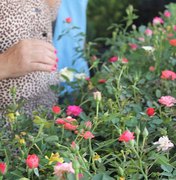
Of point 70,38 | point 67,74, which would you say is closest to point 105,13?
point 70,38

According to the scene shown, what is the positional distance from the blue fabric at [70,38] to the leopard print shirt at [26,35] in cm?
34

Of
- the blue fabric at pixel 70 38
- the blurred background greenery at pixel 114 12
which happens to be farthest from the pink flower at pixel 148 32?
the blurred background greenery at pixel 114 12

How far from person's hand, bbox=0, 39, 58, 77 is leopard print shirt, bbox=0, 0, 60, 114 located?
0.07m

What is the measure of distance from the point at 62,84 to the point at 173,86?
0.51 m

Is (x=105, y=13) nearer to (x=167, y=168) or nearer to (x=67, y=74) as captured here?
(x=67, y=74)

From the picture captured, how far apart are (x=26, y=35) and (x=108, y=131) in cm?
45

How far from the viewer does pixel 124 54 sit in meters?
2.19

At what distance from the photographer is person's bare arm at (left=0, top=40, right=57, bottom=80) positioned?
1627 mm

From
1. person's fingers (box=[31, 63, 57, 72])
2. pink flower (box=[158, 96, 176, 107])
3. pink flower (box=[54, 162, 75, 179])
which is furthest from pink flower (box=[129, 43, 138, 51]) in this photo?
pink flower (box=[54, 162, 75, 179])

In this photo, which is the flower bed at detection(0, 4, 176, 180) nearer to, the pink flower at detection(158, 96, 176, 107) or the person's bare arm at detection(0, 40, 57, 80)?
the pink flower at detection(158, 96, 176, 107)

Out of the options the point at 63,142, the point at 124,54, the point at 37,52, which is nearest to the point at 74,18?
the point at 124,54

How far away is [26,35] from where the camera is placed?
5.70ft

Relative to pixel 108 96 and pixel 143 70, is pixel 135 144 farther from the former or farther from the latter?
pixel 143 70

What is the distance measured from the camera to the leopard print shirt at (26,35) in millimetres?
1687
